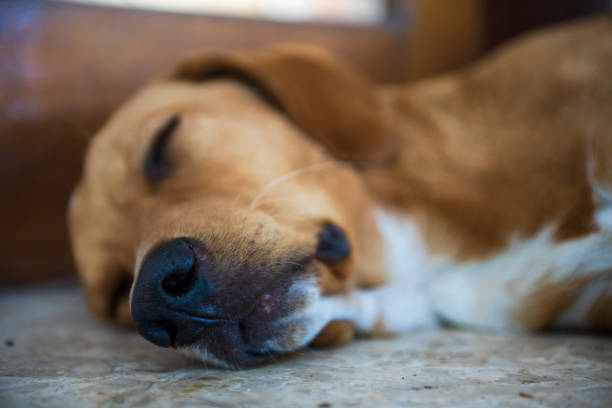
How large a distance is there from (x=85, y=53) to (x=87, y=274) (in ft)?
3.76

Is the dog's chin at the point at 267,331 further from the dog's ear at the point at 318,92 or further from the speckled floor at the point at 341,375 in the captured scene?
the dog's ear at the point at 318,92

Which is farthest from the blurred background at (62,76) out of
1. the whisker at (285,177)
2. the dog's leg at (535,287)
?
the dog's leg at (535,287)

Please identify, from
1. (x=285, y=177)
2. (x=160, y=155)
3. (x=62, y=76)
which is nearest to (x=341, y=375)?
(x=285, y=177)

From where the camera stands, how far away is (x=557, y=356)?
123 centimetres

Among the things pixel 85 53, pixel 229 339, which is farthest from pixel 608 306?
pixel 85 53

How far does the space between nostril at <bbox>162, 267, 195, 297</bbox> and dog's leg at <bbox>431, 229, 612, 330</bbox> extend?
3.02 ft

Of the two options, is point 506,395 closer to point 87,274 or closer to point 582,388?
point 582,388

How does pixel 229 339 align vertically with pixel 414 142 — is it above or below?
below

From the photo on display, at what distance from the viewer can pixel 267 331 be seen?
1.17m

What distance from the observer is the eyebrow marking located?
1.59 m

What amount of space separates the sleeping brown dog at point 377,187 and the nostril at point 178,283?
17cm

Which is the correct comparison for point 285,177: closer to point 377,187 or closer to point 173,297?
point 377,187

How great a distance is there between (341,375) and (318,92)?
1005 mm

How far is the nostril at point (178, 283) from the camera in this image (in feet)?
3.58
